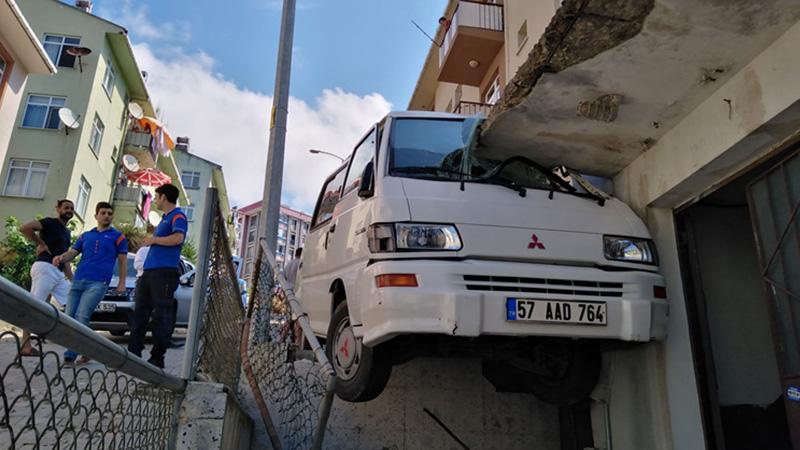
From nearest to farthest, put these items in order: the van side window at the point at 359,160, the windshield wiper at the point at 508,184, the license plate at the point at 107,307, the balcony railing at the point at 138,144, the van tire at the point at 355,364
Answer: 1. the van tire at the point at 355,364
2. the windshield wiper at the point at 508,184
3. the van side window at the point at 359,160
4. the license plate at the point at 107,307
5. the balcony railing at the point at 138,144

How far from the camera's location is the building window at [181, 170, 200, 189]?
146 ft

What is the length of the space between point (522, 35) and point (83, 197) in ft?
61.7

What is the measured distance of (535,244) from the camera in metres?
3.52

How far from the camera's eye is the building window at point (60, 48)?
22.4 m

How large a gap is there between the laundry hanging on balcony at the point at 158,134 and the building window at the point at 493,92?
19356 millimetres

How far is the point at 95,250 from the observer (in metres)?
5.09

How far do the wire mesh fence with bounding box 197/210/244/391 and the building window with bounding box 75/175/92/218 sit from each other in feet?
67.3

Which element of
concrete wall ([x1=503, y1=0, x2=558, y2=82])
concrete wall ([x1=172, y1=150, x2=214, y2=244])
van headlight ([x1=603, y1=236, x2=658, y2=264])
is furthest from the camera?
concrete wall ([x1=172, y1=150, x2=214, y2=244])

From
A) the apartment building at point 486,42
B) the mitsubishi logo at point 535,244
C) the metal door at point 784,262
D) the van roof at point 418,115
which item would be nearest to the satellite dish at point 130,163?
the apartment building at point 486,42

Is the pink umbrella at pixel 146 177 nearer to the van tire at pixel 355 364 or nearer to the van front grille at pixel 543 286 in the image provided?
the van tire at pixel 355 364

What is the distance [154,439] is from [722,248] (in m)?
→ 4.68

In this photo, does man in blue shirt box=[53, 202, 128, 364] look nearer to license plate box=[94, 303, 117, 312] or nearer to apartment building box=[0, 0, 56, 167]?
license plate box=[94, 303, 117, 312]

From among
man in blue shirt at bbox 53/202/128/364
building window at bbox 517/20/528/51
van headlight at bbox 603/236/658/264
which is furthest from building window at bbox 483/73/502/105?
van headlight at bbox 603/236/658/264

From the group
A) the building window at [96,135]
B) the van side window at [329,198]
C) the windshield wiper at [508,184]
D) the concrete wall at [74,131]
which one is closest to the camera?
the windshield wiper at [508,184]
